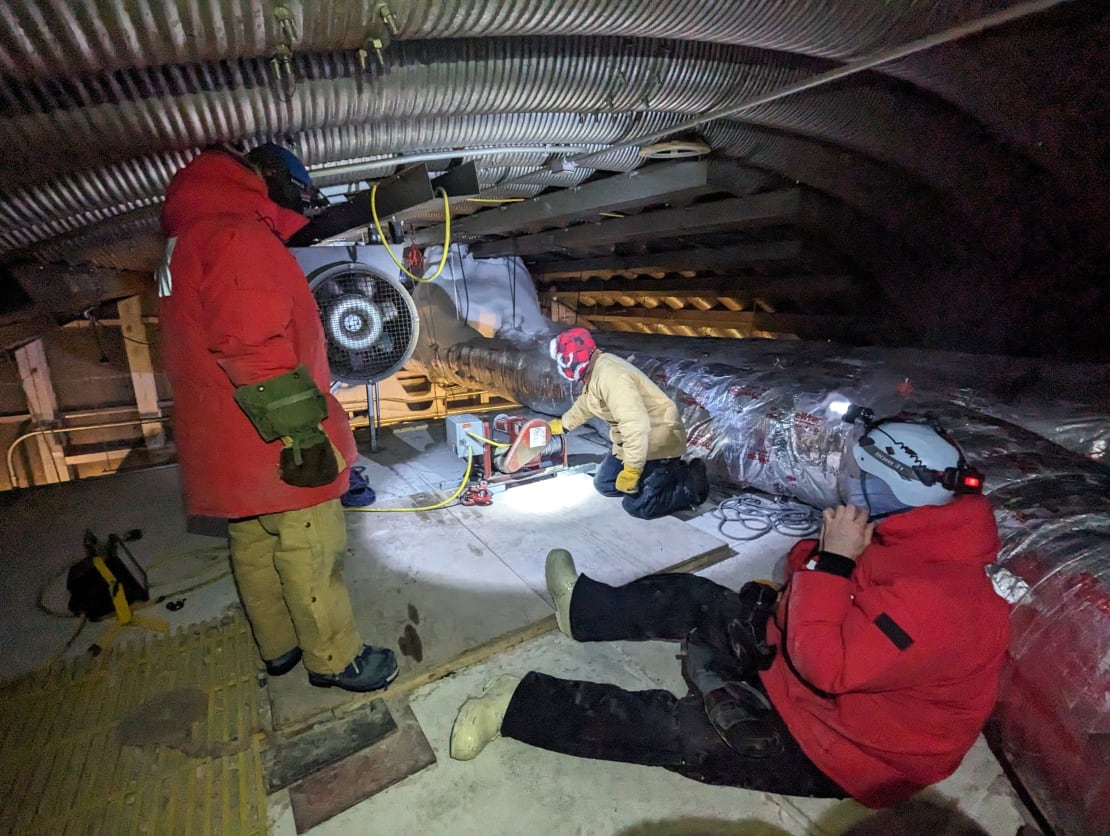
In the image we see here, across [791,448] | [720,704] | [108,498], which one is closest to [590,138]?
[791,448]

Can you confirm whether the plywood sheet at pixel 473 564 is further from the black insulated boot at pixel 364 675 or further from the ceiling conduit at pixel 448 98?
the ceiling conduit at pixel 448 98

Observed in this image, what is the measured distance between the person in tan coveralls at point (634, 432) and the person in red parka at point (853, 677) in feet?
3.76

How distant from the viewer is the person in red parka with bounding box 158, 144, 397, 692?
111 centimetres

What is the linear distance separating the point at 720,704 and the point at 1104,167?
2.22m

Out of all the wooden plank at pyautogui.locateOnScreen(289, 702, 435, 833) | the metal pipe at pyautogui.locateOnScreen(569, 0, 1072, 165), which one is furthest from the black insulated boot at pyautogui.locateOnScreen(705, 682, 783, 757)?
the metal pipe at pyautogui.locateOnScreen(569, 0, 1072, 165)

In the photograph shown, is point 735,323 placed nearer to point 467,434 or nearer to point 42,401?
point 467,434

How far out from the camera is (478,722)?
1.27 meters

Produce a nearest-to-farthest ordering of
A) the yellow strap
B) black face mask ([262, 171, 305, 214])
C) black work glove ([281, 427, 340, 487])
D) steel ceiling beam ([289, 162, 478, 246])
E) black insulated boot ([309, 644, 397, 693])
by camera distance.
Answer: black work glove ([281, 427, 340, 487]) < black face mask ([262, 171, 305, 214]) < black insulated boot ([309, 644, 397, 693]) < steel ceiling beam ([289, 162, 478, 246]) < the yellow strap

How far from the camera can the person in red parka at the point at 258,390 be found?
111 cm

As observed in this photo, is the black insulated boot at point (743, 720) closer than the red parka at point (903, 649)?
No

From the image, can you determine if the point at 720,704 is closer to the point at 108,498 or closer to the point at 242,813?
the point at 242,813

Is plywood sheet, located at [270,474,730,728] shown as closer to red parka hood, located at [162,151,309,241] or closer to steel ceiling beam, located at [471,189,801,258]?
red parka hood, located at [162,151,309,241]

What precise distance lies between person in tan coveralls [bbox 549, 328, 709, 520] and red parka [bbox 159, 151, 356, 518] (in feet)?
4.97

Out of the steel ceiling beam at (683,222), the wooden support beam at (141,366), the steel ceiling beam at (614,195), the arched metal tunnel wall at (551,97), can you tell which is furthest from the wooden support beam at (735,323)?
the wooden support beam at (141,366)
